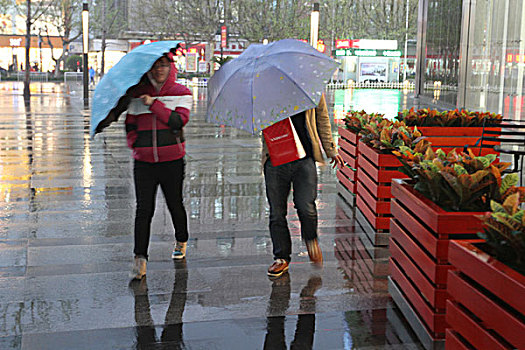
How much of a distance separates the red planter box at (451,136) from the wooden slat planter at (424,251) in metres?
4.70

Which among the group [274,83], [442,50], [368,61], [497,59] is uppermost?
[368,61]

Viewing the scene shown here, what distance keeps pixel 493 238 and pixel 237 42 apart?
71499mm

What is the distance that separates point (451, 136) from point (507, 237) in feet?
23.3

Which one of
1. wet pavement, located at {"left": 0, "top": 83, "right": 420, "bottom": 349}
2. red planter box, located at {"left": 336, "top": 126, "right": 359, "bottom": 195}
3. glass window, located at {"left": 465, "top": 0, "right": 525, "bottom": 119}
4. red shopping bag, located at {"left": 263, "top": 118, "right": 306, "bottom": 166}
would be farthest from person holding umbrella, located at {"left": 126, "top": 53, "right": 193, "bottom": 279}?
glass window, located at {"left": 465, "top": 0, "right": 525, "bottom": 119}

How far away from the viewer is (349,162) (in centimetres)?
920

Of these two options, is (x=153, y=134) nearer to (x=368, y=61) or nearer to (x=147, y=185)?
(x=147, y=185)

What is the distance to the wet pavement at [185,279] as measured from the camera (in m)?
4.74

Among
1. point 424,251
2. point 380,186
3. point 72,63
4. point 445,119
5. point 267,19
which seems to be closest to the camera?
point 424,251

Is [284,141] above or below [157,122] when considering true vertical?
below

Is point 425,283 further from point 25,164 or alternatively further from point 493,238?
point 25,164

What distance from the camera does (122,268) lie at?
6.30 metres

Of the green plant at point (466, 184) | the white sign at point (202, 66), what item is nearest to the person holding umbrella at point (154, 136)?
the green plant at point (466, 184)

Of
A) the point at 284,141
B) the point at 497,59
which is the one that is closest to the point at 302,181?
the point at 284,141

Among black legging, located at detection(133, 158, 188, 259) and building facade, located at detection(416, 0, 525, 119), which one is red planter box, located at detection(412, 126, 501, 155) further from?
building facade, located at detection(416, 0, 525, 119)
